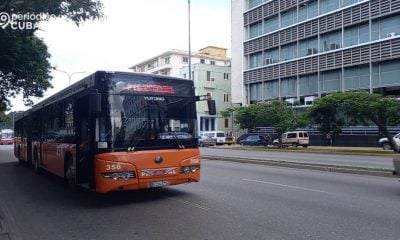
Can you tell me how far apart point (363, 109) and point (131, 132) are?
2506 centimetres

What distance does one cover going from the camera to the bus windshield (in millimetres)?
9414

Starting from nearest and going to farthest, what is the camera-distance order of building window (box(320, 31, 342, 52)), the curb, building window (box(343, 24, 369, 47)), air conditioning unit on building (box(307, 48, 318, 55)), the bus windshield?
the bus windshield
the curb
building window (box(343, 24, 369, 47))
building window (box(320, 31, 342, 52))
air conditioning unit on building (box(307, 48, 318, 55))

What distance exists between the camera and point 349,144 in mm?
43531

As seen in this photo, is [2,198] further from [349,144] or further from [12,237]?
[349,144]

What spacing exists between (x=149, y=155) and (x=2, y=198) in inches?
177

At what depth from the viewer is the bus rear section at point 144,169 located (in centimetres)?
921

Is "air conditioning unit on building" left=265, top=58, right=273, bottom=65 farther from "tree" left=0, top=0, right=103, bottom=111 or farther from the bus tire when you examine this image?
the bus tire

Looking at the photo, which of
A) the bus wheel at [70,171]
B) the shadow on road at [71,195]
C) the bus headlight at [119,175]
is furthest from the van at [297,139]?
the bus headlight at [119,175]

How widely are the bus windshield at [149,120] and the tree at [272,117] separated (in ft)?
101

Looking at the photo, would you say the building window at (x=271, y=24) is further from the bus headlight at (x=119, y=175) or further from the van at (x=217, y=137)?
the bus headlight at (x=119, y=175)

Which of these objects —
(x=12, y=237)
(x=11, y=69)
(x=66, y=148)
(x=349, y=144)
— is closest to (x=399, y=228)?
(x=12, y=237)

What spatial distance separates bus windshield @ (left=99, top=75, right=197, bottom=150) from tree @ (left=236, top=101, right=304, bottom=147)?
101ft

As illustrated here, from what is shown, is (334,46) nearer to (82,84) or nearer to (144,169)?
(82,84)

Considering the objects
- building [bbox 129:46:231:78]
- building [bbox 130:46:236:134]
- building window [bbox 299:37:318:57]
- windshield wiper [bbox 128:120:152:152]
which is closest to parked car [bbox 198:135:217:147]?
building [bbox 130:46:236:134]
